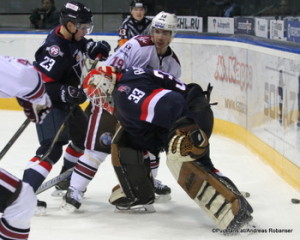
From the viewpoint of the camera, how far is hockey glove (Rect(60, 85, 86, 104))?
12.6 ft

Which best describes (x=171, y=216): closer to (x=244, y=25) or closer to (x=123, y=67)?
(x=123, y=67)

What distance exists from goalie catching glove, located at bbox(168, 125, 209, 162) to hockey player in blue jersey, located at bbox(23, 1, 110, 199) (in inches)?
24.5


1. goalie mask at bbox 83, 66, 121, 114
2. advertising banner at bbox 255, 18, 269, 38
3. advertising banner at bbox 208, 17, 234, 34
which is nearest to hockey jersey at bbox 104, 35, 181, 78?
goalie mask at bbox 83, 66, 121, 114

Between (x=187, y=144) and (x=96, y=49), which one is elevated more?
(x=96, y=49)

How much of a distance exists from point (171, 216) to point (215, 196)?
43 centimetres

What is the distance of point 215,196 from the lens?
3.52m

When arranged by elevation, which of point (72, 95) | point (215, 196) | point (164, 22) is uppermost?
point (164, 22)

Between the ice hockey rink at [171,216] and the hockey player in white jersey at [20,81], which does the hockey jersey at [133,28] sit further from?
the hockey player in white jersey at [20,81]

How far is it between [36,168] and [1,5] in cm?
504

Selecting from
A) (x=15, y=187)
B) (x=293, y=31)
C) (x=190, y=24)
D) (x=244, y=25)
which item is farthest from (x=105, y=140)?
(x=190, y=24)

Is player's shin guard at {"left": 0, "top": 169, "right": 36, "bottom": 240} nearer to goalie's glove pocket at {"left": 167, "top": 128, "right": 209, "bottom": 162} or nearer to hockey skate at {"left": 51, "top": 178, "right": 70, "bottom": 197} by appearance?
goalie's glove pocket at {"left": 167, "top": 128, "right": 209, "bottom": 162}

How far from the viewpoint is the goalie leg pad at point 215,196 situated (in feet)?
11.3

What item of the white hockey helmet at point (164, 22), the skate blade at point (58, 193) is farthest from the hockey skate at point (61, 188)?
the white hockey helmet at point (164, 22)

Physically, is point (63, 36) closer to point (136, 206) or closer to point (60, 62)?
point (60, 62)
